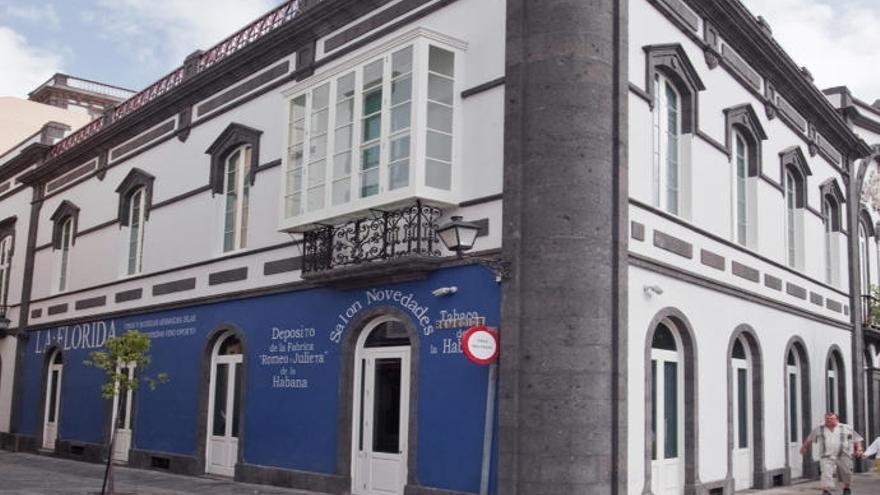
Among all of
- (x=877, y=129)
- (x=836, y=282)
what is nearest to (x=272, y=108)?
(x=836, y=282)

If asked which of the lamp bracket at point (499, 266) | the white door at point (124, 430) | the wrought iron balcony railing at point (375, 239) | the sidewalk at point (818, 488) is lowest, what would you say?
the sidewalk at point (818, 488)

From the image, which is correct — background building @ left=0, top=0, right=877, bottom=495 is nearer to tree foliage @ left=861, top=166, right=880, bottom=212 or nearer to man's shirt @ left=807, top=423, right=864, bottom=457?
man's shirt @ left=807, top=423, right=864, bottom=457

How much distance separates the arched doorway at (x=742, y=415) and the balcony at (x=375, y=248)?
5630mm

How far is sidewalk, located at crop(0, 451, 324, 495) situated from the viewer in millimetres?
15047

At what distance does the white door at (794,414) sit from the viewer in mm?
17609

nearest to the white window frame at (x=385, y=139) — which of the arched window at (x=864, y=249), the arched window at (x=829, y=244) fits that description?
the arched window at (x=829, y=244)

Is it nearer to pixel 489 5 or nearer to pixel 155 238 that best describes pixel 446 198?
pixel 489 5

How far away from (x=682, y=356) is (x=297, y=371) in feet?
19.9

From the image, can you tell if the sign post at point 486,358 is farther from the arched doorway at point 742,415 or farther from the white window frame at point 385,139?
the arched doorway at point 742,415

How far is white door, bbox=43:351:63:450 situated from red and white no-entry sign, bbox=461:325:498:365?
1523 centimetres

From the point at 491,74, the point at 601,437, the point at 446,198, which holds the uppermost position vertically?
the point at 491,74

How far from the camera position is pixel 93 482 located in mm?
16922

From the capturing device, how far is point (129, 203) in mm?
21828

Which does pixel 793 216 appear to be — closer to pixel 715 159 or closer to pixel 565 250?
pixel 715 159
